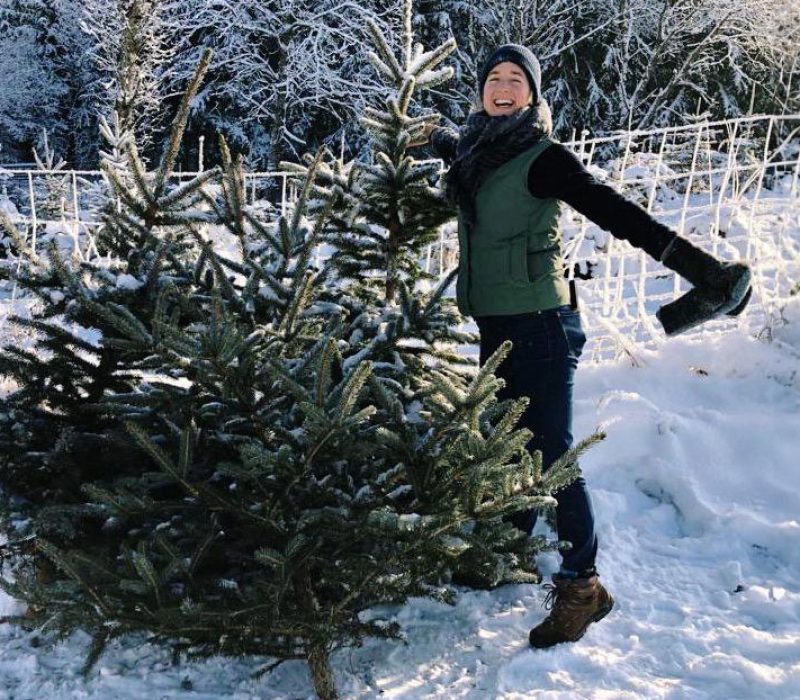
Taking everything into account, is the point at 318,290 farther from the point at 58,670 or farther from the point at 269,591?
Answer: the point at 58,670

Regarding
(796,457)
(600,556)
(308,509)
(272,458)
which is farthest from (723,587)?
(272,458)

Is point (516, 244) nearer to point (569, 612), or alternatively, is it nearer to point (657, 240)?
point (657, 240)

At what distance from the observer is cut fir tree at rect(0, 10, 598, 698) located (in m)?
1.85

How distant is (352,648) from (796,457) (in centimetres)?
247

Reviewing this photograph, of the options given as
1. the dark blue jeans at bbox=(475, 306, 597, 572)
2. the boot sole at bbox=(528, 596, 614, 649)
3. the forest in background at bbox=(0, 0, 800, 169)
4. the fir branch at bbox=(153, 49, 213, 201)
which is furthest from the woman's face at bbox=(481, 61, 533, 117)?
the forest in background at bbox=(0, 0, 800, 169)

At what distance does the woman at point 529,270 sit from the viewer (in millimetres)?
2432

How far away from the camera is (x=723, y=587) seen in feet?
9.67

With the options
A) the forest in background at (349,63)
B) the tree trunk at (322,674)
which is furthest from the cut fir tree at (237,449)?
the forest in background at (349,63)

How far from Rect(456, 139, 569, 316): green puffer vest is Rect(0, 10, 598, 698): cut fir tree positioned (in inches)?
7.8

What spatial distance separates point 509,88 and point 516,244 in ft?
1.70

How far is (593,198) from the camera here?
227 cm

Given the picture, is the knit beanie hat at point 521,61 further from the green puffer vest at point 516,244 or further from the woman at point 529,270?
the green puffer vest at point 516,244

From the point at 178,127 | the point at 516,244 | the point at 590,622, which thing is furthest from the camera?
the point at 590,622

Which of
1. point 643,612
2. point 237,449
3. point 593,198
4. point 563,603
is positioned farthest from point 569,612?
point 593,198
